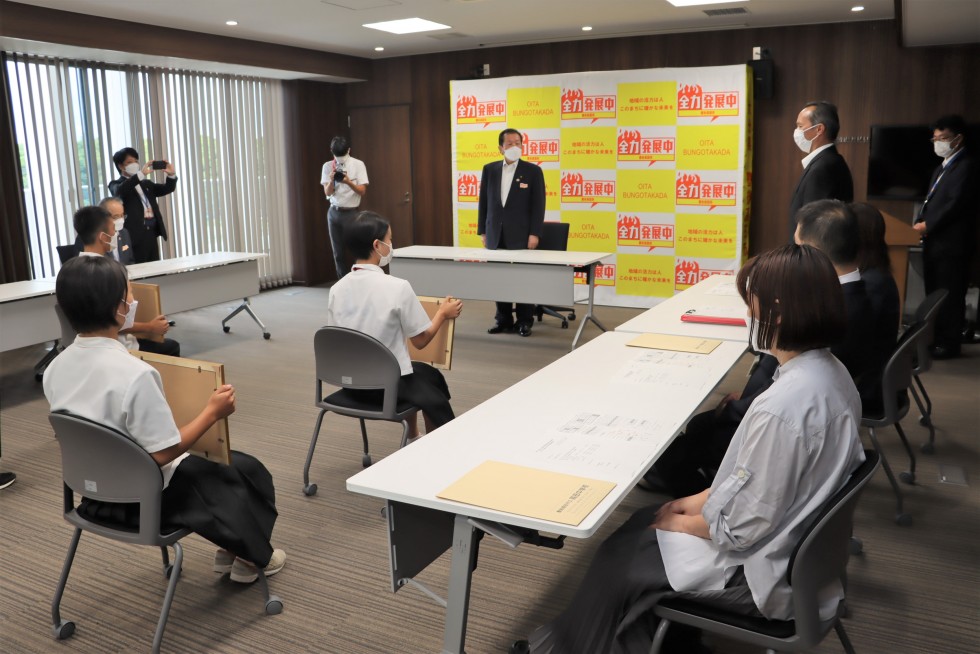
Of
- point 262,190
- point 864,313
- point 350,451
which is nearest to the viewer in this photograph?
point 864,313

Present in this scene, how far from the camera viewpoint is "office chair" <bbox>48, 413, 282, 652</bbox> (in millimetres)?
2006

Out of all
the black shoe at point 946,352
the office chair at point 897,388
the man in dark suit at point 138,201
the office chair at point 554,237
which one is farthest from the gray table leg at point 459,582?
the man in dark suit at point 138,201

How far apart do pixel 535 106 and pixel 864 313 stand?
566 cm

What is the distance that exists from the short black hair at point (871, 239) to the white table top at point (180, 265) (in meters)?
4.45

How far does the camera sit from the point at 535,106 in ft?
26.1

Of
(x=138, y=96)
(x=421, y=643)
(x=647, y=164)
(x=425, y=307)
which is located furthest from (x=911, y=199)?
(x=138, y=96)

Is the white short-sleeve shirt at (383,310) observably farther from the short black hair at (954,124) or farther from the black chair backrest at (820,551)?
the short black hair at (954,124)

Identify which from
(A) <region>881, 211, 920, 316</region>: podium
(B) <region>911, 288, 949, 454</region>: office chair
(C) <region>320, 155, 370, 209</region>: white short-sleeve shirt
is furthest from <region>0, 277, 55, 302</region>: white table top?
(A) <region>881, 211, 920, 316</region>: podium

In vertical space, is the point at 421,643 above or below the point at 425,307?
below

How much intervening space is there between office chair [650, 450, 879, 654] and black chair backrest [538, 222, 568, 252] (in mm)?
5009

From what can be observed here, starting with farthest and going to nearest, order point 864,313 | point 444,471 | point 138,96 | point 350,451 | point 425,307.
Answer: point 138,96 → point 350,451 → point 425,307 → point 864,313 → point 444,471

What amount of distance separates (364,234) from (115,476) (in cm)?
152

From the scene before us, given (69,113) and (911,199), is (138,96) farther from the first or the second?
(911,199)

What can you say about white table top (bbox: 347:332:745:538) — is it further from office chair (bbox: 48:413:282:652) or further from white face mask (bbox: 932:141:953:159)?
white face mask (bbox: 932:141:953:159)
